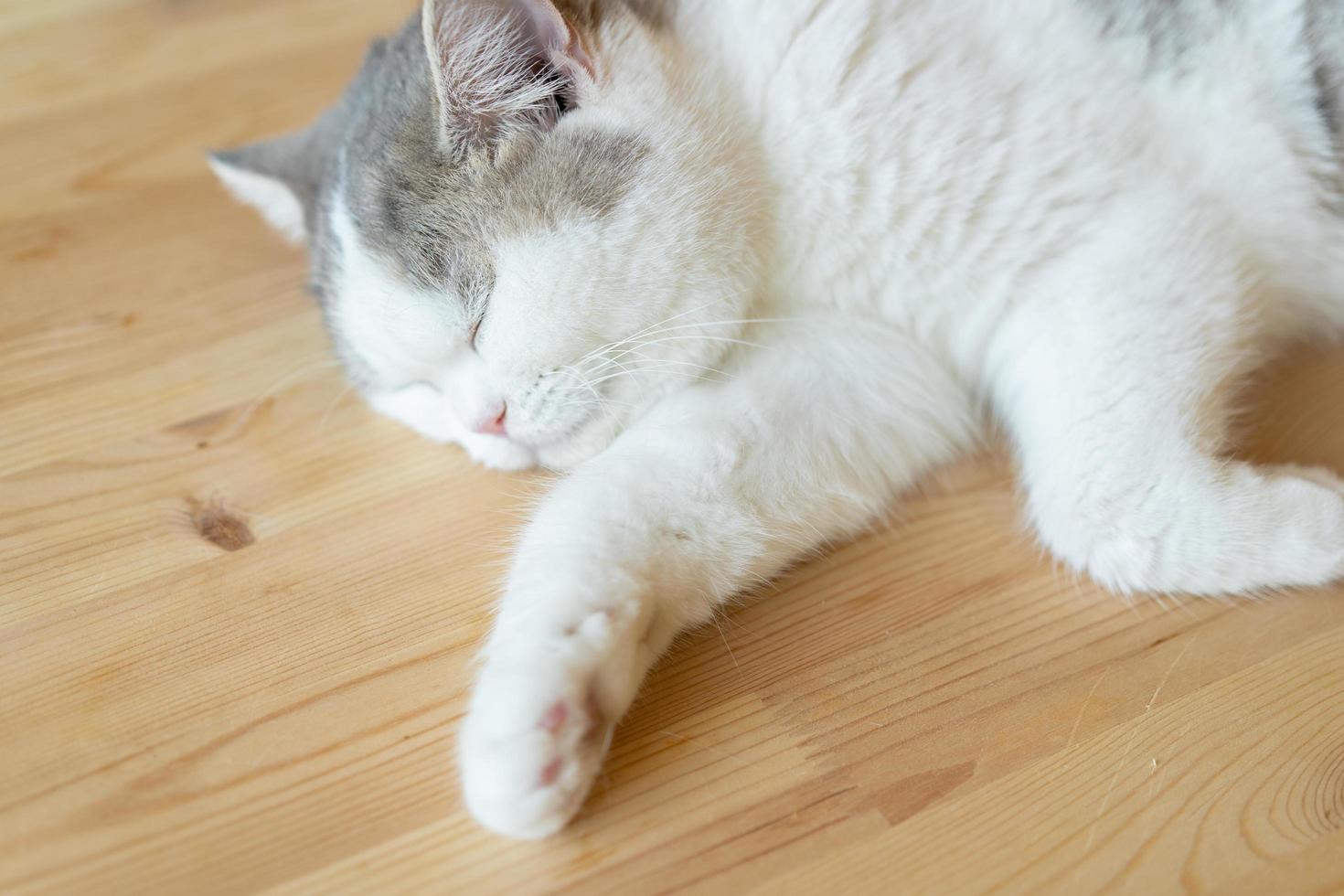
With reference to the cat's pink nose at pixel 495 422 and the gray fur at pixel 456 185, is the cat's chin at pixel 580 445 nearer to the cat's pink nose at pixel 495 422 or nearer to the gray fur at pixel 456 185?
the cat's pink nose at pixel 495 422

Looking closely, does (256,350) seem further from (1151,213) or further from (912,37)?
(1151,213)

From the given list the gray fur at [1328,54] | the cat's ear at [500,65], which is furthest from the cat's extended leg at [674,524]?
Result: the gray fur at [1328,54]

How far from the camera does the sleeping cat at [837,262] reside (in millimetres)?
1141

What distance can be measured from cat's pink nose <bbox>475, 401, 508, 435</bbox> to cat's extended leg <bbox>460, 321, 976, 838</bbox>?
10 centimetres

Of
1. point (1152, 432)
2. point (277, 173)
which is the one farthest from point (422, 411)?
point (1152, 432)

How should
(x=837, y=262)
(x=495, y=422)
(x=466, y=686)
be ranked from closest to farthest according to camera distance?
(x=466, y=686) < (x=495, y=422) < (x=837, y=262)

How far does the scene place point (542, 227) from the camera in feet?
3.78

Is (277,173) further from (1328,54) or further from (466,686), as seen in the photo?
(1328,54)

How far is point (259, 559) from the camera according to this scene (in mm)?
1261

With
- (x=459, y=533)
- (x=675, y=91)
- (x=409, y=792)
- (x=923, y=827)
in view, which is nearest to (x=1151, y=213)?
(x=675, y=91)

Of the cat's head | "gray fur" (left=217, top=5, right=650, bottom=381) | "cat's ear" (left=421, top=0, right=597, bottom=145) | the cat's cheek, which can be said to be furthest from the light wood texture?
"cat's ear" (left=421, top=0, right=597, bottom=145)

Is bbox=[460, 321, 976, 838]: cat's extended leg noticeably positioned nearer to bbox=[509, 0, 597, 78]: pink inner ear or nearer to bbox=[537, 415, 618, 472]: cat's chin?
bbox=[537, 415, 618, 472]: cat's chin

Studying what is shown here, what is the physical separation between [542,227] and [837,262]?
0.39m

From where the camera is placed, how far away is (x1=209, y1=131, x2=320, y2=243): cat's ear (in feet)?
4.82
